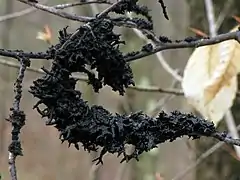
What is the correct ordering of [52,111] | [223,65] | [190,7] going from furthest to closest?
[190,7] < [223,65] < [52,111]

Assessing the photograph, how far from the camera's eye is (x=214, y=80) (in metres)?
0.66

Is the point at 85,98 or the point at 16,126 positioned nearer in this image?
the point at 16,126

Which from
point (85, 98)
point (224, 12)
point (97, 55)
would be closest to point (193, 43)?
point (97, 55)

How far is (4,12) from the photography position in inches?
174

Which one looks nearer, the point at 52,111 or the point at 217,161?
the point at 52,111

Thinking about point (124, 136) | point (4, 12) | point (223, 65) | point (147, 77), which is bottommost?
point (124, 136)

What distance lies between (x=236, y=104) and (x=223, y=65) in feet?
2.01

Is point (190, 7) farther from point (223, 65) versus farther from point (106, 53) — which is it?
point (106, 53)

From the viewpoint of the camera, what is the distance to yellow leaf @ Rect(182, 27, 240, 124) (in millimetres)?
655

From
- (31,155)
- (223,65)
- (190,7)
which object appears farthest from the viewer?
(31,155)

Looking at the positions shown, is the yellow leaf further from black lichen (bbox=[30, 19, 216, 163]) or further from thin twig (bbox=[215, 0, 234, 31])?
thin twig (bbox=[215, 0, 234, 31])

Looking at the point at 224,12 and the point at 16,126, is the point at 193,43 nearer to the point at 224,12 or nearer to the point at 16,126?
the point at 16,126

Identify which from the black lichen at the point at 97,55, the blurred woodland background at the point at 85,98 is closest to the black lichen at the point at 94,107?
the black lichen at the point at 97,55

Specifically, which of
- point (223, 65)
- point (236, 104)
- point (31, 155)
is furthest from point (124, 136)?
point (31, 155)
